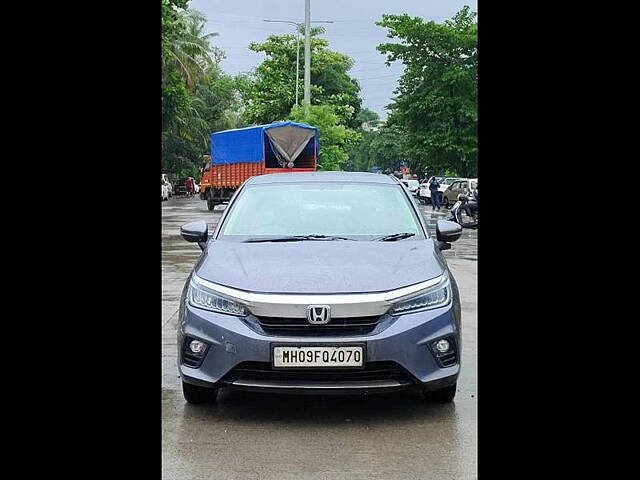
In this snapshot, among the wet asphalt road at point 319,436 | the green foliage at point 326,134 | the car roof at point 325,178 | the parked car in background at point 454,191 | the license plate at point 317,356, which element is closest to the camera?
the wet asphalt road at point 319,436

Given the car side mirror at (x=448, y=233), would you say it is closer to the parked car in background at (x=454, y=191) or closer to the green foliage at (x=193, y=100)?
the parked car in background at (x=454, y=191)

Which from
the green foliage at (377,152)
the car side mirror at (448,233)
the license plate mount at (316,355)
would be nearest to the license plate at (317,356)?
the license plate mount at (316,355)

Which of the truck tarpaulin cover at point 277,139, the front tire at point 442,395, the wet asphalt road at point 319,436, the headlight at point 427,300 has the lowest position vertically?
the wet asphalt road at point 319,436

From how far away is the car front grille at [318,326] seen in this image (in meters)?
5.15

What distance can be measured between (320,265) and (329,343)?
23.6 inches

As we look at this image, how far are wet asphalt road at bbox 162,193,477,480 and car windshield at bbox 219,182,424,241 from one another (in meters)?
1.07

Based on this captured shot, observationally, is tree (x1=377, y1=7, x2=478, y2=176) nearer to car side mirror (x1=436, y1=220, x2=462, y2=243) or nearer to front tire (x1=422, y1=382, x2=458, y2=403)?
car side mirror (x1=436, y1=220, x2=462, y2=243)

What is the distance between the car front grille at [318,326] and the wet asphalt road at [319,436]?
21.9 inches

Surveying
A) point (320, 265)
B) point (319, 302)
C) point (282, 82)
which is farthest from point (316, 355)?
point (282, 82)
